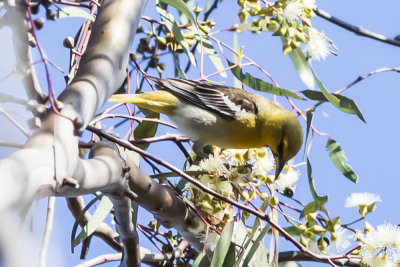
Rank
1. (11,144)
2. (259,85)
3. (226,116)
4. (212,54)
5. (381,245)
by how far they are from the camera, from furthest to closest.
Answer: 1. (226,116)
2. (212,54)
3. (259,85)
4. (381,245)
5. (11,144)

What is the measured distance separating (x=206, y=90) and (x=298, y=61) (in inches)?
25.0

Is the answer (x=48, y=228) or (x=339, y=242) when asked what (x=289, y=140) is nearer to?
(x=339, y=242)

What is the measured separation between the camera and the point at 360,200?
1.81 m

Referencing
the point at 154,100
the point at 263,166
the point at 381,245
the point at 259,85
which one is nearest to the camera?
the point at 381,245

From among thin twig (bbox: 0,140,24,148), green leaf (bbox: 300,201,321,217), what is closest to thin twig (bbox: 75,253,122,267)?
green leaf (bbox: 300,201,321,217)

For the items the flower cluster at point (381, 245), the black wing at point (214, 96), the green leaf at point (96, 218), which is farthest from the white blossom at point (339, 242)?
the black wing at point (214, 96)

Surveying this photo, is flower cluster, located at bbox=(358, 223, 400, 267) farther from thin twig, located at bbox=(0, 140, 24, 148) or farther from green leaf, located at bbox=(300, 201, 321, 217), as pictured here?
thin twig, located at bbox=(0, 140, 24, 148)

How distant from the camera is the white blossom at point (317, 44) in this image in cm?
213

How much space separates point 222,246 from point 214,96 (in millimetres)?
1187

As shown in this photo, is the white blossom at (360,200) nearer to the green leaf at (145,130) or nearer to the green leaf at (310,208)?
the green leaf at (310,208)

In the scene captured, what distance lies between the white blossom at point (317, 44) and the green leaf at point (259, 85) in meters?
0.15

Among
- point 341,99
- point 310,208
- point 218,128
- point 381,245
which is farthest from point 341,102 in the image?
point 218,128

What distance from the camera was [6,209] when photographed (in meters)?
0.68

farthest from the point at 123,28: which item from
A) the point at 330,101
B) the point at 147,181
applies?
the point at 330,101
